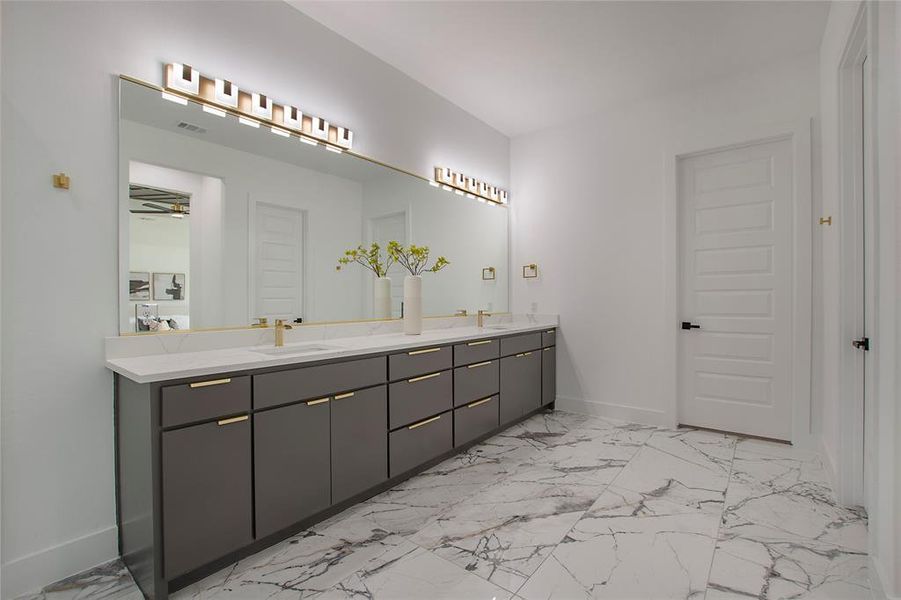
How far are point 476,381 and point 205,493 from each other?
1881mm

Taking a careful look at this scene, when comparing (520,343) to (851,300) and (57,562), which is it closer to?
(851,300)

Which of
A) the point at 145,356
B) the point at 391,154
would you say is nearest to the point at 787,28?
the point at 391,154

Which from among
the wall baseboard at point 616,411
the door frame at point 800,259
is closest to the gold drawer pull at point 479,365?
the wall baseboard at point 616,411

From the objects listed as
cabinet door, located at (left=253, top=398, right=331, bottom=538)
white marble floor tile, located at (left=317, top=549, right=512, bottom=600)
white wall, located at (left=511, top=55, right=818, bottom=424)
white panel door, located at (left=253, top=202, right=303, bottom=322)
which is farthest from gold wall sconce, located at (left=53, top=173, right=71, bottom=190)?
white wall, located at (left=511, top=55, right=818, bottom=424)

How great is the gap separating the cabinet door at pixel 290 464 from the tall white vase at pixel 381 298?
3.67 ft

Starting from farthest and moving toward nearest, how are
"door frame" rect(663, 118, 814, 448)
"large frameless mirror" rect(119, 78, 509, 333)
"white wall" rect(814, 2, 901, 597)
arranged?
"door frame" rect(663, 118, 814, 448)
"large frameless mirror" rect(119, 78, 509, 333)
"white wall" rect(814, 2, 901, 597)

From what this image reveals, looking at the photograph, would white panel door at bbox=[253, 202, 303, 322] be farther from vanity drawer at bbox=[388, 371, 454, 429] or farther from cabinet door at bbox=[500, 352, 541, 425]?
cabinet door at bbox=[500, 352, 541, 425]

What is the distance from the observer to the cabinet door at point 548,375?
4047 millimetres

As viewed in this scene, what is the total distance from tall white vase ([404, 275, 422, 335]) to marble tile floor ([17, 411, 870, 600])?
3.15 ft

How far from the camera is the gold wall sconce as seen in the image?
5.86 feet

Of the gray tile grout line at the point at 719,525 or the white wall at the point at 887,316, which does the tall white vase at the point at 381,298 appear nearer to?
the gray tile grout line at the point at 719,525

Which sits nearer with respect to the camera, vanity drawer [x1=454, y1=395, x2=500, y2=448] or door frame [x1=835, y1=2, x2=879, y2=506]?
door frame [x1=835, y1=2, x2=879, y2=506]

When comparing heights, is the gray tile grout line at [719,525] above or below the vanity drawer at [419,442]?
below

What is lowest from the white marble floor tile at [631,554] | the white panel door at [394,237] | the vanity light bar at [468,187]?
the white marble floor tile at [631,554]
